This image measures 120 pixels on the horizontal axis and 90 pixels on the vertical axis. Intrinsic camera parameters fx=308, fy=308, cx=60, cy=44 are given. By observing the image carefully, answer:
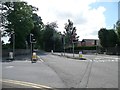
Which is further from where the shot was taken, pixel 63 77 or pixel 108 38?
pixel 108 38

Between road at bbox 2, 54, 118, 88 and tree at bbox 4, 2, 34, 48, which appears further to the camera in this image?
tree at bbox 4, 2, 34, 48

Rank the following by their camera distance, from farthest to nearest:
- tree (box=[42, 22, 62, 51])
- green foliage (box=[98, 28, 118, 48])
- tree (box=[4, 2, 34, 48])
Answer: tree (box=[42, 22, 62, 51]) → green foliage (box=[98, 28, 118, 48]) → tree (box=[4, 2, 34, 48])

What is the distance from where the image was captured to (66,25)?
160 meters

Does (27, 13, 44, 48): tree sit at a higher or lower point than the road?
higher

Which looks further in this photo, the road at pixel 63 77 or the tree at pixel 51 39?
the tree at pixel 51 39

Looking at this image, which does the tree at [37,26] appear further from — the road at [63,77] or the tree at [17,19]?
the road at [63,77]

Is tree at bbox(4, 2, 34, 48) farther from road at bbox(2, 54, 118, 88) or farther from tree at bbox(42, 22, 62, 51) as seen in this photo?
tree at bbox(42, 22, 62, 51)

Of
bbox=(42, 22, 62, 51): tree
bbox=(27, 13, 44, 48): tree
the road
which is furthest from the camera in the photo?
bbox=(42, 22, 62, 51): tree

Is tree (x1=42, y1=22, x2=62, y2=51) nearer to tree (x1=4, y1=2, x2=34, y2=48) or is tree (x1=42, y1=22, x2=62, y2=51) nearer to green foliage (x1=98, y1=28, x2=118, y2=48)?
green foliage (x1=98, y1=28, x2=118, y2=48)

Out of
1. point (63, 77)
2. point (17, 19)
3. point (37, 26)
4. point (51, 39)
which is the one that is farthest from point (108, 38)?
point (63, 77)

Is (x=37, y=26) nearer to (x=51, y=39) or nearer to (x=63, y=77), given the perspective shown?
(x=51, y=39)

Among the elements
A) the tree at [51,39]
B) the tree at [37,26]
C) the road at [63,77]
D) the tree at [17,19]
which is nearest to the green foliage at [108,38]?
the tree at [37,26]

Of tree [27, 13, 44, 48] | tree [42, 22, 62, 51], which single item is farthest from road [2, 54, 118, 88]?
tree [42, 22, 62, 51]

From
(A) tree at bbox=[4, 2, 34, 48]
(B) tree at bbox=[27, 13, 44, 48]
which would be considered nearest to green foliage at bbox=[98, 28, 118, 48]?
(B) tree at bbox=[27, 13, 44, 48]
